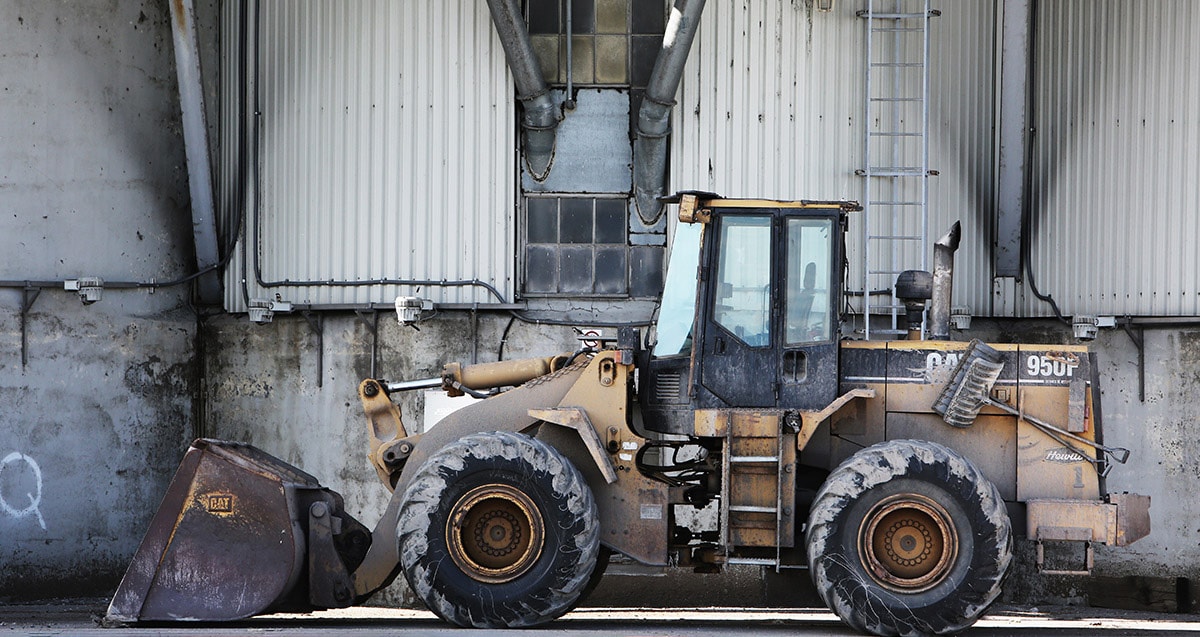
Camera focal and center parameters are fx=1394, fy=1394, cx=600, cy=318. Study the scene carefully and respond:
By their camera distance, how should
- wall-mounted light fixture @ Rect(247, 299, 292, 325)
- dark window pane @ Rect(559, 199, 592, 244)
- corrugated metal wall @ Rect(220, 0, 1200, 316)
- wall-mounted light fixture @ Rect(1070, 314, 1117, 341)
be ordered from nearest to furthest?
1. wall-mounted light fixture @ Rect(1070, 314, 1117, 341)
2. corrugated metal wall @ Rect(220, 0, 1200, 316)
3. wall-mounted light fixture @ Rect(247, 299, 292, 325)
4. dark window pane @ Rect(559, 199, 592, 244)

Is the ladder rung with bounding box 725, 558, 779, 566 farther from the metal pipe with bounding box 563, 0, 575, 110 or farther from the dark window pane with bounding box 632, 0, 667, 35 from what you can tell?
the dark window pane with bounding box 632, 0, 667, 35

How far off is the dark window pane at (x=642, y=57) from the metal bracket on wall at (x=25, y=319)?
6.74 meters

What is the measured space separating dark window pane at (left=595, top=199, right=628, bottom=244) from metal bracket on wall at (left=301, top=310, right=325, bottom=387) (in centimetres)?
326

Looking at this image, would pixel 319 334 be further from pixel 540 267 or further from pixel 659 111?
pixel 659 111

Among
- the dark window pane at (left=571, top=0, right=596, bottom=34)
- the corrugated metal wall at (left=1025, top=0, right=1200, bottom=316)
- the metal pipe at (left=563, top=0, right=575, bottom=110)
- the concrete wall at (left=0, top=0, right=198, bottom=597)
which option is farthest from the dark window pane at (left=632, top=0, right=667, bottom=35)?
the concrete wall at (left=0, top=0, right=198, bottom=597)

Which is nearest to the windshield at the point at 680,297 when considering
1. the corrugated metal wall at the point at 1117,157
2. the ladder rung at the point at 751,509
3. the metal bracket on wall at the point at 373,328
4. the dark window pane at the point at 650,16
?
the ladder rung at the point at 751,509

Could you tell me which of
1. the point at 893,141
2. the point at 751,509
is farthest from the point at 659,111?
the point at 751,509

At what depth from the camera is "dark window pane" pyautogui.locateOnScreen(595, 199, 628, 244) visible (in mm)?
15641

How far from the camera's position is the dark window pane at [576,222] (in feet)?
51.4

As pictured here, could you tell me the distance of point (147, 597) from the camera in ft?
32.5

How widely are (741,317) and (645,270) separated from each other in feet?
18.2

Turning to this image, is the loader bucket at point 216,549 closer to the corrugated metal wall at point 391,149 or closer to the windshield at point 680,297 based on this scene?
the windshield at point 680,297

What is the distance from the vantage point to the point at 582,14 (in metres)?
15.6

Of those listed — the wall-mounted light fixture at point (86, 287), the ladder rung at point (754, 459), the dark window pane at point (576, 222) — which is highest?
the dark window pane at point (576, 222)
